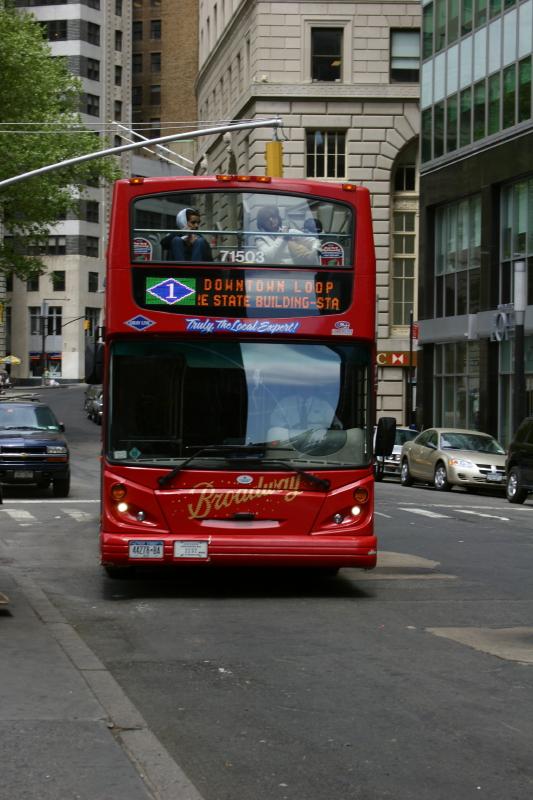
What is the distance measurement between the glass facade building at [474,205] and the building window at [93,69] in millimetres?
77119

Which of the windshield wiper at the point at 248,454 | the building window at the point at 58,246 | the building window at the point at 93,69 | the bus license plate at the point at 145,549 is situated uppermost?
the building window at the point at 93,69

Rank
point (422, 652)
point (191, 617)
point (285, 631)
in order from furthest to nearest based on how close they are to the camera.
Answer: point (191, 617), point (285, 631), point (422, 652)

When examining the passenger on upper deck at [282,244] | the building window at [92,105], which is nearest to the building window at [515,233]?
the passenger on upper deck at [282,244]

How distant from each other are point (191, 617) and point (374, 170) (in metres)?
47.3

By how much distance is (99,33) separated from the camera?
404 feet

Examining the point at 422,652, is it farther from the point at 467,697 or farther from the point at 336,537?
the point at 336,537

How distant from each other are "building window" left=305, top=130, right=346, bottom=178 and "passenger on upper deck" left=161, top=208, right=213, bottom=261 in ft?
146

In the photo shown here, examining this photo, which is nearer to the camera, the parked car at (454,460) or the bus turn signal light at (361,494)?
the bus turn signal light at (361,494)

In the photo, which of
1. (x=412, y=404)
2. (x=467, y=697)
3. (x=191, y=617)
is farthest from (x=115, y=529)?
(x=412, y=404)

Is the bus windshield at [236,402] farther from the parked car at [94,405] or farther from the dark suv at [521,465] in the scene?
the parked car at [94,405]

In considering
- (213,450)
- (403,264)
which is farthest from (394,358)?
(213,450)

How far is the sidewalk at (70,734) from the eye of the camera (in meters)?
6.31

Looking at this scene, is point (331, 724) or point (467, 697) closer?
point (331, 724)

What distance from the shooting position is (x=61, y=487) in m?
28.0
